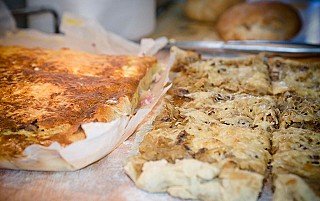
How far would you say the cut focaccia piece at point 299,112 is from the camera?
5.57ft

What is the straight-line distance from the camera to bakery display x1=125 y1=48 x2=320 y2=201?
133cm

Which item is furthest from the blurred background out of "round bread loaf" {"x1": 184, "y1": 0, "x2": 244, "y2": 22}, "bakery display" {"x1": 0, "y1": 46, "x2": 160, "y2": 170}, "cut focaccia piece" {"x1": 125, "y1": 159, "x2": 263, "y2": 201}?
"cut focaccia piece" {"x1": 125, "y1": 159, "x2": 263, "y2": 201}

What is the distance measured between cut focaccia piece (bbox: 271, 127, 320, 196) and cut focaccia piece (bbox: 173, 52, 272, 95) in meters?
0.49

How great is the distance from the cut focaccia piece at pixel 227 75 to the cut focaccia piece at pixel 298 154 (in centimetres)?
49

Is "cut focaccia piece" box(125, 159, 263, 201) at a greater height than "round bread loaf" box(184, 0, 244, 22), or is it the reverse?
"round bread loaf" box(184, 0, 244, 22)

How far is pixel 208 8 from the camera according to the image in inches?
155

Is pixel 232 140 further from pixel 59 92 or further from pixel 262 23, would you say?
pixel 262 23

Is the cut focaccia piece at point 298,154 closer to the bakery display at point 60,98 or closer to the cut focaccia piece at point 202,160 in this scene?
the cut focaccia piece at point 202,160

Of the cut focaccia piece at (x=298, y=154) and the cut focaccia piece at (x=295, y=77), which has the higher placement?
the cut focaccia piece at (x=295, y=77)

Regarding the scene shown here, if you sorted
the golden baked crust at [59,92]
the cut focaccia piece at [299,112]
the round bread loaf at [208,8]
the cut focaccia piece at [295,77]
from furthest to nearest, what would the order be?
1. the round bread loaf at [208,8]
2. the cut focaccia piece at [295,77]
3. the cut focaccia piece at [299,112]
4. the golden baked crust at [59,92]

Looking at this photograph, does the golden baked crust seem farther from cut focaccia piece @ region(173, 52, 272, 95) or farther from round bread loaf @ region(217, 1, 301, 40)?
round bread loaf @ region(217, 1, 301, 40)

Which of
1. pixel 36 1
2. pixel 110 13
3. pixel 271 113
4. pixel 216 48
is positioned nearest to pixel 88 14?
pixel 110 13

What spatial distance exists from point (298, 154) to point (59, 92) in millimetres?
1139

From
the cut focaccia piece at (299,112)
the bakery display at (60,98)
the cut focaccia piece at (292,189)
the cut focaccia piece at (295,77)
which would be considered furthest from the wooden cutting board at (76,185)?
the cut focaccia piece at (295,77)
